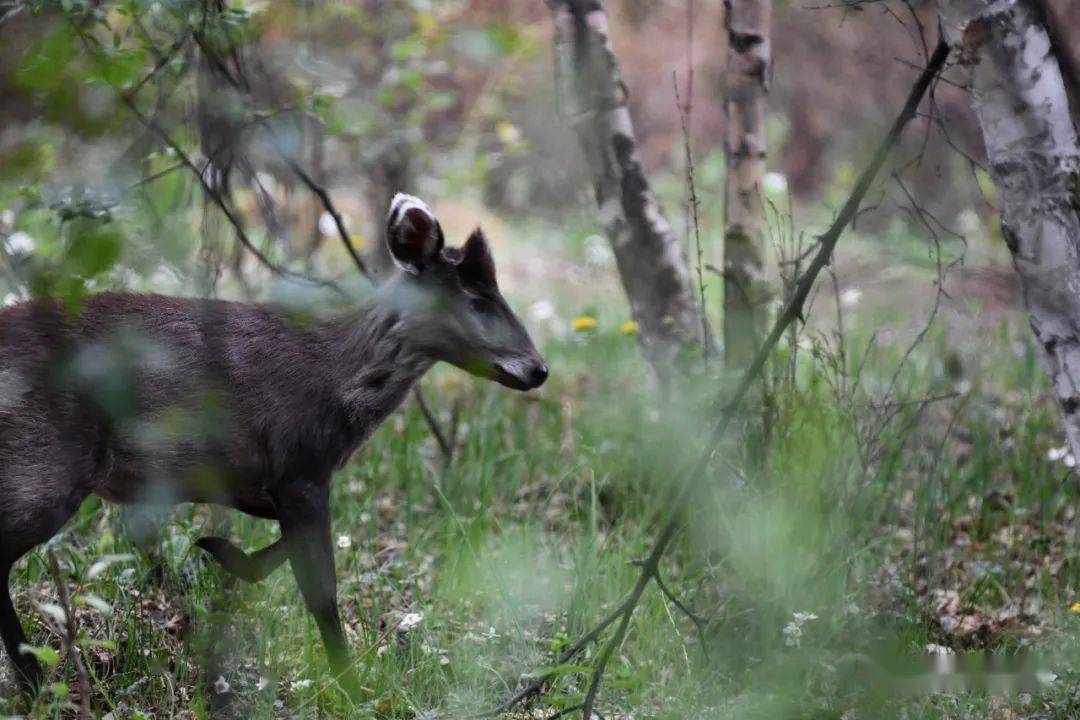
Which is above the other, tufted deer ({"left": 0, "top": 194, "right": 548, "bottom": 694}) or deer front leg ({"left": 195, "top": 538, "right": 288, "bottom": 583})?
tufted deer ({"left": 0, "top": 194, "right": 548, "bottom": 694})

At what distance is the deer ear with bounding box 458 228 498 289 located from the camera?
432cm

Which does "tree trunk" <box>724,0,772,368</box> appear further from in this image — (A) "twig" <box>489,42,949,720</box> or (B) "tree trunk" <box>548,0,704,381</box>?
(A) "twig" <box>489,42,949,720</box>

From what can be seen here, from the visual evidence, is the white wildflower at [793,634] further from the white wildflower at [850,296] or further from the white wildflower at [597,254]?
the white wildflower at [597,254]

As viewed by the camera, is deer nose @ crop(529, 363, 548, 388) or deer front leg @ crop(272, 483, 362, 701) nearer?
deer front leg @ crop(272, 483, 362, 701)

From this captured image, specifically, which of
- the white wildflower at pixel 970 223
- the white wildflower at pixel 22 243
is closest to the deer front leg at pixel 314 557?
the white wildflower at pixel 22 243

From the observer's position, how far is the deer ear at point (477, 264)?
4.32 m

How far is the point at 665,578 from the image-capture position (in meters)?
5.26

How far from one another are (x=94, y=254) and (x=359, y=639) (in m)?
2.41

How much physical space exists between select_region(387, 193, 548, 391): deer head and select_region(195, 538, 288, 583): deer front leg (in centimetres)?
90

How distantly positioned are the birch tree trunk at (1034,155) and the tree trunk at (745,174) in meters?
1.74

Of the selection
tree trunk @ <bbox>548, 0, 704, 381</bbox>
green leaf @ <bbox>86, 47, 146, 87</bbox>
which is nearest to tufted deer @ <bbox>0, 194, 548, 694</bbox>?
green leaf @ <bbox>86, 47, 146, 87</bbox>

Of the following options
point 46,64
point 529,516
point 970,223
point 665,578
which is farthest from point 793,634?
point 970,223

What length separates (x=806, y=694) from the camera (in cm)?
418

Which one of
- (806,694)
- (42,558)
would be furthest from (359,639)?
(806,694)
